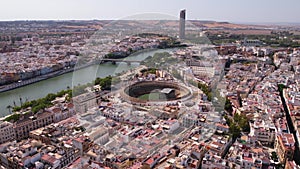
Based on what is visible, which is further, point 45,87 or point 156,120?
point 45,87

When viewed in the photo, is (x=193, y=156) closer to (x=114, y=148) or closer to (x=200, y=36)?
(x=114, y=148)

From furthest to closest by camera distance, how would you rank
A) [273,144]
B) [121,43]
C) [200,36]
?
[121,43] < [200,36] < [273,144]

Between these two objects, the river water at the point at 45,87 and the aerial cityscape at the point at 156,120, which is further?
the river water at the point at 45,87

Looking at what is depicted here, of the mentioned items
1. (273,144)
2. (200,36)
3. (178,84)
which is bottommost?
(273,144)

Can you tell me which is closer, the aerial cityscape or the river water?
the aerial cityscape

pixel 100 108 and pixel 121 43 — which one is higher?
pixel 121 43

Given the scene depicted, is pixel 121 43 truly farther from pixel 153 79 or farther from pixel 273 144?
pixel 273 144

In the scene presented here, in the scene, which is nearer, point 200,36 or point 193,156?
point 193,156

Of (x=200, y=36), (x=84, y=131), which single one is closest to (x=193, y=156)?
(x=84, y=131)

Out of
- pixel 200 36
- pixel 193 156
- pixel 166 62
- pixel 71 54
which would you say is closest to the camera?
pixel 193 156

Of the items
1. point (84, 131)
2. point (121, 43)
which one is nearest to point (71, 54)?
point (121, 43)
